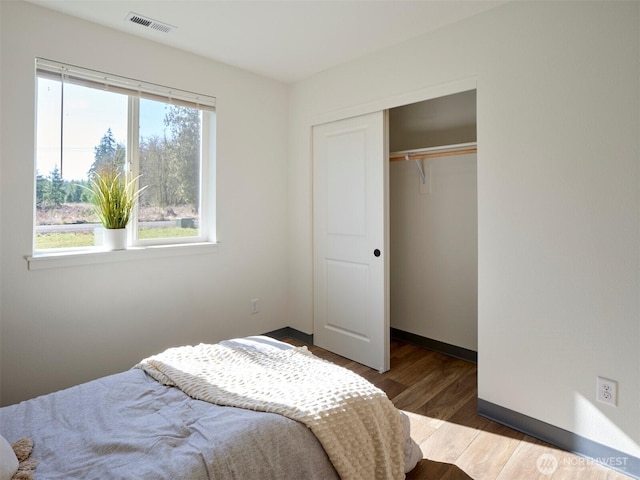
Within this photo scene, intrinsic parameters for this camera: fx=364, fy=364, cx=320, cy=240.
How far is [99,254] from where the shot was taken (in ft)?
7.98

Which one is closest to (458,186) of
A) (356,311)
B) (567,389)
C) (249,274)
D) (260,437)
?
(356,311)

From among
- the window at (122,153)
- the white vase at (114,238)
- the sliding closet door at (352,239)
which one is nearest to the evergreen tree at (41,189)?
the window at (122,153)

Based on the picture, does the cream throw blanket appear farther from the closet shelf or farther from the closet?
the closet shelf

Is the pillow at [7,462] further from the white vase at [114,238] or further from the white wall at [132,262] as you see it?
the white vase at [114,238]

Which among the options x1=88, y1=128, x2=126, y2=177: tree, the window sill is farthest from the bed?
x1=88, y1=128, x2=126, y2=177: tree

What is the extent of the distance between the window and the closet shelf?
1.63 metres

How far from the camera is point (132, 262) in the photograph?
2611 millimetres

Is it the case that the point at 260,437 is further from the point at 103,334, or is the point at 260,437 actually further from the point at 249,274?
the point at 249,274

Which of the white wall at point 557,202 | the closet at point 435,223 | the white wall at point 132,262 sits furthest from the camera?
the closet at point 435,223

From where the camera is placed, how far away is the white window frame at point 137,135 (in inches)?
90.5

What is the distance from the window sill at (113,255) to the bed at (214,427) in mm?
1043

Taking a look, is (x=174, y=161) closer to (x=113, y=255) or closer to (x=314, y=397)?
(x=113, y=255)

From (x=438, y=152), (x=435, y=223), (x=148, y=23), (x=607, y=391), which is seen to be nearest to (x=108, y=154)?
(x=148, y=23)

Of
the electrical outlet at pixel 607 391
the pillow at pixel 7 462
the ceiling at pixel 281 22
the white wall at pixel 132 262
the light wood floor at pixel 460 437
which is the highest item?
the ceiling at pixel 281 22
